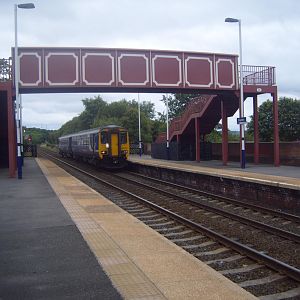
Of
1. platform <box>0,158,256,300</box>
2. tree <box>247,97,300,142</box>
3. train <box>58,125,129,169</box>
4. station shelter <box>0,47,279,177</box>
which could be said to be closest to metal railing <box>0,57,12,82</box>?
station shelter <box>0,47,279,177</box>

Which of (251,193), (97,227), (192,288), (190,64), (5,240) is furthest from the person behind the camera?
(190,64)

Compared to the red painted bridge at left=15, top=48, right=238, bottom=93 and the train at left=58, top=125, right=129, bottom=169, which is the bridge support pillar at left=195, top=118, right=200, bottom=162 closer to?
the train at left=58, top=125, right=129, bottom=169

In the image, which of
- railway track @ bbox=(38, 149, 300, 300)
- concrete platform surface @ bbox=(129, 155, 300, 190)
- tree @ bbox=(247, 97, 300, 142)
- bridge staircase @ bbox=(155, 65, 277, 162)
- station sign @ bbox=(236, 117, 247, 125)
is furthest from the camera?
tree @ bbox=(247, 97, 300, 142)

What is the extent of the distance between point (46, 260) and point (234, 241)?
11.4 feet

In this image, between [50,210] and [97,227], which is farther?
[50,210]

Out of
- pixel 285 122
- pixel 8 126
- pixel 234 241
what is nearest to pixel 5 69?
pixel 8 126

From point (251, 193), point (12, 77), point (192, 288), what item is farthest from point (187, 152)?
point (192, 288)

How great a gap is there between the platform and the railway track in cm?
63

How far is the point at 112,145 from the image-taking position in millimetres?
30594

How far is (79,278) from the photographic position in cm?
573

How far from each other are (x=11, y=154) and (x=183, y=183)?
873 cm

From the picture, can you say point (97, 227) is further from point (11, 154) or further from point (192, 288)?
point (11, 154)

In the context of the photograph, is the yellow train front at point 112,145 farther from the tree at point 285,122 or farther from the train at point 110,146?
the tree at point 285,122

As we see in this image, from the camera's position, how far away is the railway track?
636 centimetres
